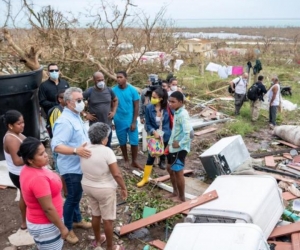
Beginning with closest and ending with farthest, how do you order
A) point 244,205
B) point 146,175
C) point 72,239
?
point 244,205 → point 72,239 → point 146,175

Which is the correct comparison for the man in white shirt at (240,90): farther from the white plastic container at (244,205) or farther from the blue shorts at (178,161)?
the white plastic container at (244,205)

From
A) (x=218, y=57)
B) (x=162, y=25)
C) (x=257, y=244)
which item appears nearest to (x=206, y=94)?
(x=162, y=25)

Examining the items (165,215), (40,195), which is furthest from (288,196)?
(40,195)

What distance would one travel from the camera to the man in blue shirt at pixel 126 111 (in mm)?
5914

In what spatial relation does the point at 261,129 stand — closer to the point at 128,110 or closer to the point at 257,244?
the point at 128,110

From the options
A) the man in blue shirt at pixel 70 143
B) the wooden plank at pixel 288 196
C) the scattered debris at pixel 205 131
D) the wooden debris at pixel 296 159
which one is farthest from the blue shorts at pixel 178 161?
the scattered debris at pixel 205 131

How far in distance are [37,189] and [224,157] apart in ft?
12.1

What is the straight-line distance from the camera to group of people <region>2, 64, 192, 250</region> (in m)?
2.69

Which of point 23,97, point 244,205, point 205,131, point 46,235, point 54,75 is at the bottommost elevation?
point 205,131

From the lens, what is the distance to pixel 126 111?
595 cm

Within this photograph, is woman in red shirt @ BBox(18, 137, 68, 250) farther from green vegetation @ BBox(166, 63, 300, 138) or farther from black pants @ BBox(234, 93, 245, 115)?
black pants @ BBox(234, 93, 245, 115)

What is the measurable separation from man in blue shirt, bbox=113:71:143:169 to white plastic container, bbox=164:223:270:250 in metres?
3.23

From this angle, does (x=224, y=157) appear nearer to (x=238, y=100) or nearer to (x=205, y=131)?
(x=205, y=131)

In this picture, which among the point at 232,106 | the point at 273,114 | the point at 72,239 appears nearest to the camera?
the point at 72,239
